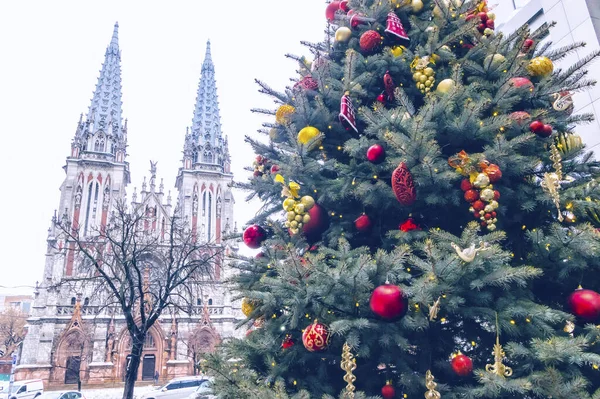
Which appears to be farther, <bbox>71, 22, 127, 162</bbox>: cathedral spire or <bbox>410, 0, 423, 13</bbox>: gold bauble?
<bbox>71, 22, 127, 162</bbox>: cathedral spire

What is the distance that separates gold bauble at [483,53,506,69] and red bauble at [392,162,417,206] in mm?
1490

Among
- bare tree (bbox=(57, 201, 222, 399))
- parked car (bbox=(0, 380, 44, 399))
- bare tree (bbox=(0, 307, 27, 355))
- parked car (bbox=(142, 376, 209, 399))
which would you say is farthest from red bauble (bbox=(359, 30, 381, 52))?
bare tree (bbox=(0, 307, 27, 355))

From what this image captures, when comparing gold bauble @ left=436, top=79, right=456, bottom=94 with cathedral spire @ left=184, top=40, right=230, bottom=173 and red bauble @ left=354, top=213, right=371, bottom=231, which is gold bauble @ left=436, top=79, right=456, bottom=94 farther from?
cathedral spire @ left=184, top=40, right=230, bottom=173

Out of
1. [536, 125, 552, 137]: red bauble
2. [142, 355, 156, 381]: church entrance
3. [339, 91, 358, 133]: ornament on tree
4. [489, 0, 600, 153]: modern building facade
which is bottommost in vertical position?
[142, 355, 156, 381]: church entrance

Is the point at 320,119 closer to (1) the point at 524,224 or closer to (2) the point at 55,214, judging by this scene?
(1) the point at 524,224

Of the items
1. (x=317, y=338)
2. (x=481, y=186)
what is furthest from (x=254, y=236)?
(x=481, y=186)

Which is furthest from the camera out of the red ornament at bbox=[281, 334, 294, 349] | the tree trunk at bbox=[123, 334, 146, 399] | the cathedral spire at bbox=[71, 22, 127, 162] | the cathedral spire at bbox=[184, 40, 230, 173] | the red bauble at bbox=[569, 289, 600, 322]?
the cathedral spire at bbox=[184, 40, 230, 173]

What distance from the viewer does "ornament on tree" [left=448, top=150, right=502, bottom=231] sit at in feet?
9.77

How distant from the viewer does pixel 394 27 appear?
158 inches

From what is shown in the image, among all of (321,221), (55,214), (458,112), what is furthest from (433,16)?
(55,214)

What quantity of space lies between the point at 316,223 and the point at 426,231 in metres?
0.96

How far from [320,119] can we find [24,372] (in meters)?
32.3

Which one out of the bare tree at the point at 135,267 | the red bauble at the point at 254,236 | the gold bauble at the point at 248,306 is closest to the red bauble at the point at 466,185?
the red bauble at the point at 254,236

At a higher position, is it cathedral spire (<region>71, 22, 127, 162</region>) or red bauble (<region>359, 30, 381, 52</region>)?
cathedral spire (<region>71, 22, 127, 162</region>)
